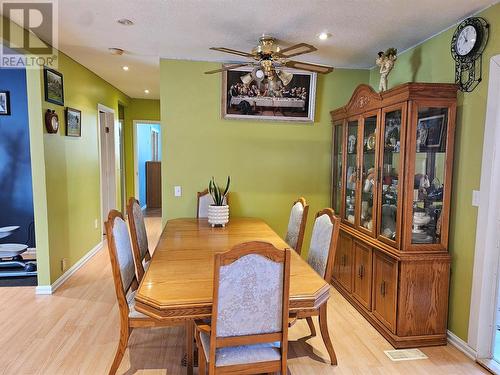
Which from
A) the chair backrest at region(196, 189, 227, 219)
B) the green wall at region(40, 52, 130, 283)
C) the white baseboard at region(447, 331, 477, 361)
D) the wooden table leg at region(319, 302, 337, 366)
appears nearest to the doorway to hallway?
the green wall at region(40, 52, 130, 283)

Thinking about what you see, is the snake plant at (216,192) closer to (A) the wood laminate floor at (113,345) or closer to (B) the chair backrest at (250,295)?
(A) the wood laminate floor at (113,345)

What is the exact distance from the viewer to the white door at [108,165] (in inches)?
216

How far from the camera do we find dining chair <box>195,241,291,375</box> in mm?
1474

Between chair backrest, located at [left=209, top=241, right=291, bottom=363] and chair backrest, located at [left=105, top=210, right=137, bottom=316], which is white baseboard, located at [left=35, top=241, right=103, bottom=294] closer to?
chair backrest, located at [left=105, top=210, right=137, bottom=316]

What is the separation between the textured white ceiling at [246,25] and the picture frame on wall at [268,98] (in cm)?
22

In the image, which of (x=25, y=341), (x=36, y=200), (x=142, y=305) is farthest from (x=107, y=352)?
(x=36, y=200)

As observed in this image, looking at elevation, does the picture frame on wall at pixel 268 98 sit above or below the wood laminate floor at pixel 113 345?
above

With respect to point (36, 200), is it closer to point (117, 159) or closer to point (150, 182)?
point (117, 159)

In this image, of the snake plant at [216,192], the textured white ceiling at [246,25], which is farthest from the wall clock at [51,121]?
the snake plant at [216,192]

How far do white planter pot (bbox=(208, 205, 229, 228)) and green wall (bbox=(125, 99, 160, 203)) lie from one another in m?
4.17

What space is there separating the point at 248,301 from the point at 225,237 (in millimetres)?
1199

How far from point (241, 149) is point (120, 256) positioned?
80.2 inches

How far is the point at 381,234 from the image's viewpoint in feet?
9.06

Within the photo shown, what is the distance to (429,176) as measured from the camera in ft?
8.36
